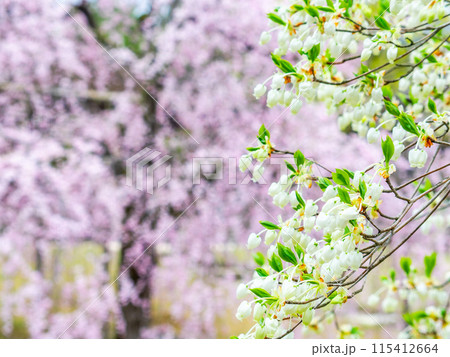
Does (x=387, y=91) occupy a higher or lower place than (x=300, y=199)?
higher

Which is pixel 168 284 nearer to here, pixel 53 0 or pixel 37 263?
pixel 37 263

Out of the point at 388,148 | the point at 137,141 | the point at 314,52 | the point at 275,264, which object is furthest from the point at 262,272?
the point at 137,141

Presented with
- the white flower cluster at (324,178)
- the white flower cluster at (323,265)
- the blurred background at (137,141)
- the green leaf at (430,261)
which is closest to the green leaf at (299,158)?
the white flower cluster at (324,178)

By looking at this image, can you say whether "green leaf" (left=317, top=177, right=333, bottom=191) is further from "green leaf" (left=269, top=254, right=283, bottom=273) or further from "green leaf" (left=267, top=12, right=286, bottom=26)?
"green leaf" (left=267, top=12, right=286, bottom=26)

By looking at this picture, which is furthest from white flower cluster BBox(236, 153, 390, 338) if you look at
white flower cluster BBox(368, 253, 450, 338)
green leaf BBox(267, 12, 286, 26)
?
white flower cluster BBox(368, 253, 450, 338)

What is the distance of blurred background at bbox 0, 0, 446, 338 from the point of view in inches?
103

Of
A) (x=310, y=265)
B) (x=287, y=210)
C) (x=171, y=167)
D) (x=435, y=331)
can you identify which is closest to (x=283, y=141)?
(x=287, y=210)

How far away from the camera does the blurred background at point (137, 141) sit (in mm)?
2607

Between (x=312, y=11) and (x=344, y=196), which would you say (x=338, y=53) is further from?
(x=344, y=196)

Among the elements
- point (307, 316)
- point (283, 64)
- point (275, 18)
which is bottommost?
point (307, 316)

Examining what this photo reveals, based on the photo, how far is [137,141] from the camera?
2.75 m

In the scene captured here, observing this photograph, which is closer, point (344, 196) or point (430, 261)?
point (344, 196)

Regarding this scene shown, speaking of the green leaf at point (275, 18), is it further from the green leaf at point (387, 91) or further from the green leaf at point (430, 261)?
the green leaf at point (430, 261)

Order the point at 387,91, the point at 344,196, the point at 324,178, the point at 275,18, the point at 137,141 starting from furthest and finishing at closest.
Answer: the point at 137,141 → the point at 387,91 → the point at 275,18 → the point at 324,178 → the point at 344,196
